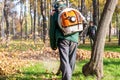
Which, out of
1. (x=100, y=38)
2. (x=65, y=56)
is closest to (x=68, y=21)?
(x=65, y=56)

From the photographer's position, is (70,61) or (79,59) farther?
(79,59)

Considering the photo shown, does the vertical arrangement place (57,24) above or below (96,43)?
above

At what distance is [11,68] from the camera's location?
1066 cm

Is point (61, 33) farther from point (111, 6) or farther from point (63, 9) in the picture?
point (111, 6)

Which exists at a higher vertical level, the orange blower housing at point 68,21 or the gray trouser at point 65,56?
the orange blower housing at point 68,21

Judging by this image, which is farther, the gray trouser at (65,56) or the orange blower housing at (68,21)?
the gray trouser at (65,56)

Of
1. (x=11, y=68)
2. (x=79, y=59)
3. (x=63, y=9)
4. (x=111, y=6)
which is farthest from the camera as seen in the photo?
(x=79, y=59)

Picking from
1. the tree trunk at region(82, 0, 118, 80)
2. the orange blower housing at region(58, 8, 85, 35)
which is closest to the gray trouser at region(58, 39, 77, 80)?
the orange blower housing at region(58, 8, 85, 35)

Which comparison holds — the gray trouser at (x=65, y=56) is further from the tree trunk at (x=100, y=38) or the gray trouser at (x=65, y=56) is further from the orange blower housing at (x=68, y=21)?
the tree trunk at (x=100, y=38)

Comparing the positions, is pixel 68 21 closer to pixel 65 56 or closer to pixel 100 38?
pixel 65 56

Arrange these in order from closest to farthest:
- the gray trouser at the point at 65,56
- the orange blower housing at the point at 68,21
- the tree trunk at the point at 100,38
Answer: the orange blower housing at the point at 68,21
the gray trouser at the point at 65,56
the tree trunk at the point at 100,38

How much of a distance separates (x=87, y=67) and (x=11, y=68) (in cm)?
297

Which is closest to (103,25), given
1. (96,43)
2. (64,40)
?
(96,43)

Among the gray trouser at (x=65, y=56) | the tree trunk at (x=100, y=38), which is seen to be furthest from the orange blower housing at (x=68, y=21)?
the tree trunk at (x=100, y=38)
